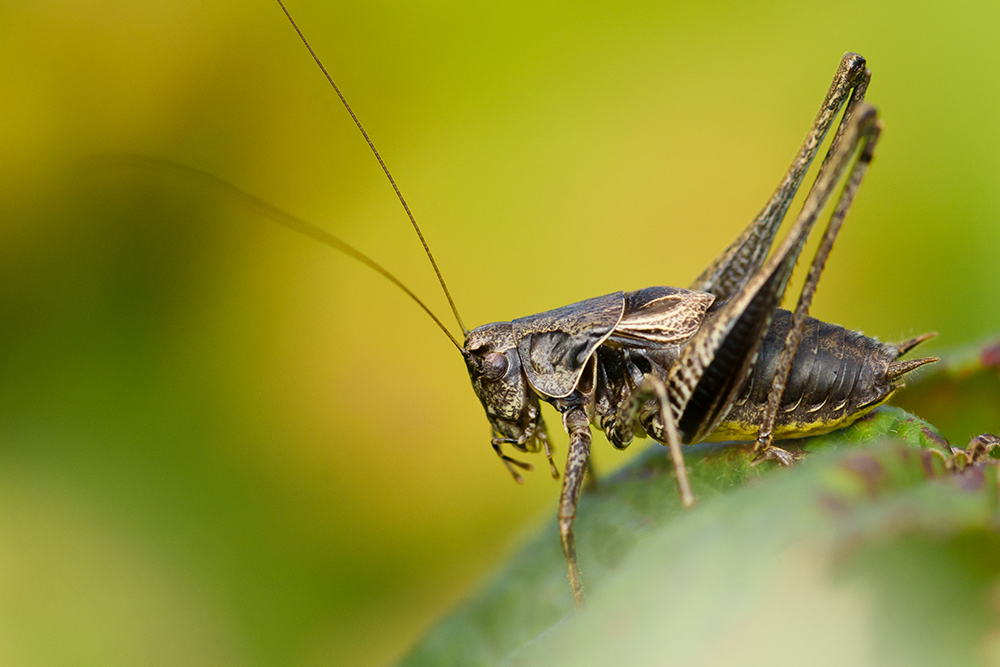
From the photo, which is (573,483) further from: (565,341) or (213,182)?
(213,182)

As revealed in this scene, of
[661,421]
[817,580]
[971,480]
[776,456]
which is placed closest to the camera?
[817,580]

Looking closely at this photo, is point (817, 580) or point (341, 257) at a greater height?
point (341, 257)

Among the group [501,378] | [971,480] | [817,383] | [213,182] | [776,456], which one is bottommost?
[776,456]

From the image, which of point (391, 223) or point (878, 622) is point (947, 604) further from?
point (391, 223)

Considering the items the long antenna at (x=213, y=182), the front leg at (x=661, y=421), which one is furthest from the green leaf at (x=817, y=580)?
the long antenna at (x=213, y=182)

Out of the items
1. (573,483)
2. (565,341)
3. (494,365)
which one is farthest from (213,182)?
(573,483)

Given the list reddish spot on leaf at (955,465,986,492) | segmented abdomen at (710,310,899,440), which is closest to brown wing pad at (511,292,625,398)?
segmented abdomen at (710,310,899,440)

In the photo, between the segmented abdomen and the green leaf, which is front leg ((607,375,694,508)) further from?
the green leaf
